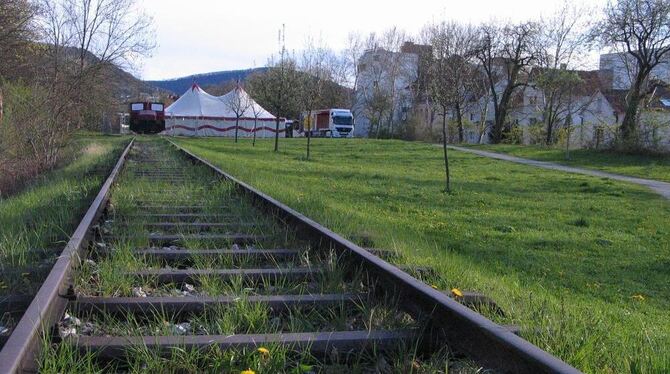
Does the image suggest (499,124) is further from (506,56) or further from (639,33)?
(639,33)

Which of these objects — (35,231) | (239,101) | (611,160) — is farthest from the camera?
(239,101)

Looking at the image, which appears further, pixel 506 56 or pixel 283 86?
pixel 506 56

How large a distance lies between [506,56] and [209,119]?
29600 millimetres

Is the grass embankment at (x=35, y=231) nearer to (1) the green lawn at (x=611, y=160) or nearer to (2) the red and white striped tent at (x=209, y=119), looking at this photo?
(1) the green lawn at (x=611, y=160)

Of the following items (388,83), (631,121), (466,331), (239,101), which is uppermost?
(388,83)

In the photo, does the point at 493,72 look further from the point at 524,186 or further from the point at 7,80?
the point at 7,80

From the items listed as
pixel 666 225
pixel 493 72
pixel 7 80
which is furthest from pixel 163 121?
pixel 666 225

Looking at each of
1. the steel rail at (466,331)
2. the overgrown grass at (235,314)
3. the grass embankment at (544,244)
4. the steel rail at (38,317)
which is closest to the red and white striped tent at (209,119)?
the grass embankment at (544,244)

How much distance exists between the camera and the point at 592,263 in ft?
24.8

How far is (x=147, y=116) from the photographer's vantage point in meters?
61.6

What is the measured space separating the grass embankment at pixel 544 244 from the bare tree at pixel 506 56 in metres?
36.9

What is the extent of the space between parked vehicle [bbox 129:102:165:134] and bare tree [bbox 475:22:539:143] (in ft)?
103

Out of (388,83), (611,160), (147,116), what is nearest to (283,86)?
(611,160)

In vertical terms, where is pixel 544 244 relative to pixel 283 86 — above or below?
below
